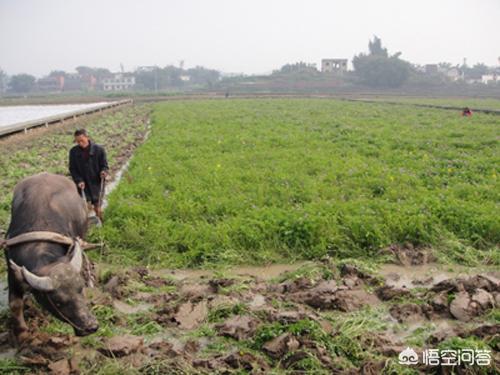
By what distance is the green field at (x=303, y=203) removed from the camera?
730 centimetres

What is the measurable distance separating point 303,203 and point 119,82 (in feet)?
472

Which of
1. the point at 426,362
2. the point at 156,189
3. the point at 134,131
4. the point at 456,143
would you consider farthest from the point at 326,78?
the point at 426,362

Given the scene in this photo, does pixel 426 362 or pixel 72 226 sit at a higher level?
pixel 72 226

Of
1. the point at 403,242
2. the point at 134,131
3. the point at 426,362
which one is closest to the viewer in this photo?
the point at 426,362

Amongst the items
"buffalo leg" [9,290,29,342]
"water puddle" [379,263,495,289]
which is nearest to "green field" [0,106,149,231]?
"buffalo leg" [9,290,29,342]

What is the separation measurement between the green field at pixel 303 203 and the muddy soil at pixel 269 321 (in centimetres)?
72

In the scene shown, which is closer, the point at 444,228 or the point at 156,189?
the point at 444,228

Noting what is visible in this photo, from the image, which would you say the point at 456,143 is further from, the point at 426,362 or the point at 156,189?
the point at 426,362

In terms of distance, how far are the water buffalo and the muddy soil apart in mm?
373

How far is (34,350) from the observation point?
15.2ft

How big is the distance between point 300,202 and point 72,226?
191 inches

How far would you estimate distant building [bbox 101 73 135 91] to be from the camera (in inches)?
5551

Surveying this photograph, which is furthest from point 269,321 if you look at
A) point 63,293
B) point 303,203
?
point 303,203

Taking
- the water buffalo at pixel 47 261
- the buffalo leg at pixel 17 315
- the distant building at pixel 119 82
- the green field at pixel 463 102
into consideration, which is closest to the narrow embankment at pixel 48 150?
the water buffalo at pixel 47 261
